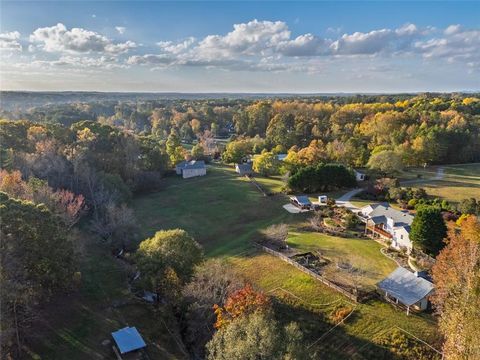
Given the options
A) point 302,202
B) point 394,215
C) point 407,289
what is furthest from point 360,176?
point 407,289

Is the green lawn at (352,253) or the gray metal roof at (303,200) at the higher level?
the gray metal roof at (303,200)

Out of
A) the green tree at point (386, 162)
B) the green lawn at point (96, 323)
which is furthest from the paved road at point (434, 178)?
the green lawn at point (96, 323)

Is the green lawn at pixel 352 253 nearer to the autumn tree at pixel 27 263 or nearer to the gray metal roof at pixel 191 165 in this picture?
the autumn tree at pixel 27 263

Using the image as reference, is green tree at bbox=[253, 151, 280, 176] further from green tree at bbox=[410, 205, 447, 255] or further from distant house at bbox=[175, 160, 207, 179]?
green tree at bbox=[410, 205, 447, 255]

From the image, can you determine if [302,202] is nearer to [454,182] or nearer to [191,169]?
[454,182]

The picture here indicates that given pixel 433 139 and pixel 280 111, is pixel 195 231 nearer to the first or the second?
pixel 433 139

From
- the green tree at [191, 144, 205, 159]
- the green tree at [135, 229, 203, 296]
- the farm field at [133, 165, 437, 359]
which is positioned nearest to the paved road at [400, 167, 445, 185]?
the farm field at [133, 165, 437, 359]
